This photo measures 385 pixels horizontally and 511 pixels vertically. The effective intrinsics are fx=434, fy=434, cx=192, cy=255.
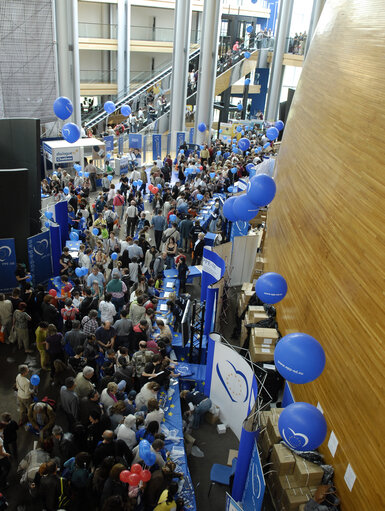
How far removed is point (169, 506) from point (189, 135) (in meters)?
21.6

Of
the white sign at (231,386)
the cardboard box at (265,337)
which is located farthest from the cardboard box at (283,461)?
the cardboard box at (265,337)

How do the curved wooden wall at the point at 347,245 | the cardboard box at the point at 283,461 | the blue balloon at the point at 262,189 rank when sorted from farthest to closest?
the blue balloon at the point at 262,189
the cardboard box at the point at 283,461
the curved wooden wall at the point at 347,245

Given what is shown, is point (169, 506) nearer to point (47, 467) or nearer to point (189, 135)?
point (47, 467)

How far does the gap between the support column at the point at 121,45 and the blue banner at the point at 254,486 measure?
1086 inches

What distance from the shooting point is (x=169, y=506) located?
4582 millimetres

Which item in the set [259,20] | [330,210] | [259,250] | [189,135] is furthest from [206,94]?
[330,210]

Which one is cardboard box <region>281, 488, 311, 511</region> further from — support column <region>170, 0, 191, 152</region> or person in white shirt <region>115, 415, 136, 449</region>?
support column <region>170, 0, 191, 152</region>

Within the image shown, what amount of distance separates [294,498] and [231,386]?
1606mm

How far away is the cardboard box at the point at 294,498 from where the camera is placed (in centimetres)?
509

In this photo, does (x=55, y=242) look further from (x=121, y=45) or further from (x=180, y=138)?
(x=121, y=45)

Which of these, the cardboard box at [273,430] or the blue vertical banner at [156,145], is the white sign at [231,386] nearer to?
the cardboard box at [273,430]

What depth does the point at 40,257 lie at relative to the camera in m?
9.35

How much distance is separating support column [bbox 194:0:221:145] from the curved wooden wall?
14796mm

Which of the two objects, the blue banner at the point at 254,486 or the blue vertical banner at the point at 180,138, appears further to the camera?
the blue vertical banner at the point at 180,138
